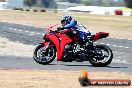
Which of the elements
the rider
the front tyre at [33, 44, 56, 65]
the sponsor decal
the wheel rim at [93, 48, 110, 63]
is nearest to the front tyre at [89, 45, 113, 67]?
the wheel rim at [93, 48, 110, 63]

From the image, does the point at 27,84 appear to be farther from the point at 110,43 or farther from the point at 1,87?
the point at 110,43

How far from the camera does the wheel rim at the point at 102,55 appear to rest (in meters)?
14.0

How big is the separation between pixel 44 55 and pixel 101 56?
189 cm

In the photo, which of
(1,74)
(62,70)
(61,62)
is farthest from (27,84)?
(61,62)

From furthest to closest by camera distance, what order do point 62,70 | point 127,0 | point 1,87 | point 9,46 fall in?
point 127,0 → point 9,46 → point 62,70 → point 1,87

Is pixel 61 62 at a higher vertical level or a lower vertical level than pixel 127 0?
higher

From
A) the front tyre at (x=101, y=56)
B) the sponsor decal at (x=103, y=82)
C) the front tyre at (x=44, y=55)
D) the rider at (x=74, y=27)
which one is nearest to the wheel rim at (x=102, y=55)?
the front tyre at (x=101, y=56)

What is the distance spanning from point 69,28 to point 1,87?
204 inches

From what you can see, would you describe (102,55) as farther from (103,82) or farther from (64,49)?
(103,82)

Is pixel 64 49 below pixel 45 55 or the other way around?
the other way around

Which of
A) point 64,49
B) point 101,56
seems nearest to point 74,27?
point 64,49

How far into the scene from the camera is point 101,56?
1405cm

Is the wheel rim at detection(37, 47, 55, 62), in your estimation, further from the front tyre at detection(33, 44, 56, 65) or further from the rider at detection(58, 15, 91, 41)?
the rider at detection(58, 15, 91, 41)

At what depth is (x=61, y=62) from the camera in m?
15.9
